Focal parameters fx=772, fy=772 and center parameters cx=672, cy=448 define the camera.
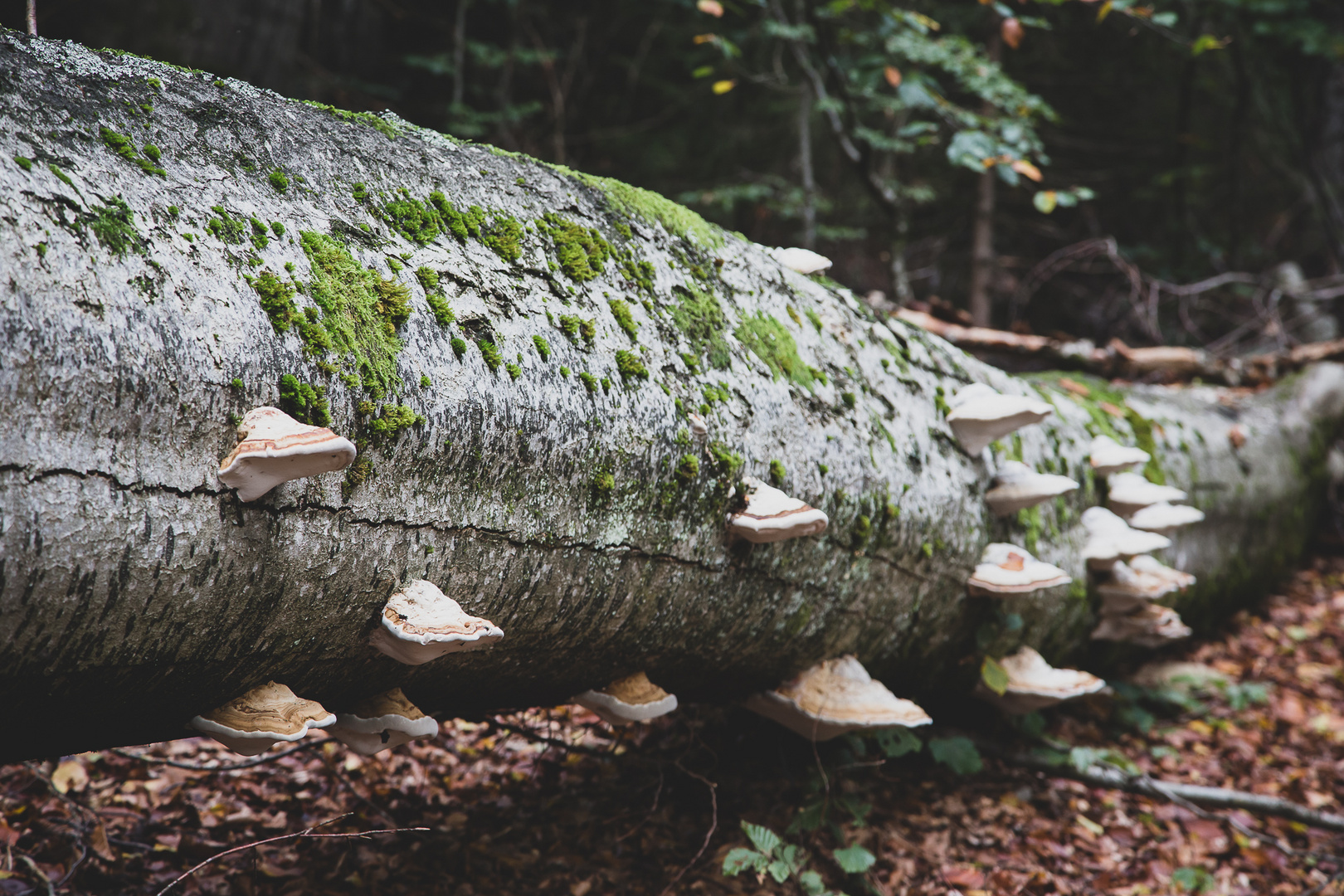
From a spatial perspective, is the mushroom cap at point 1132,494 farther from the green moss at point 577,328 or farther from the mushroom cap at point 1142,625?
the green moss at point 577,328

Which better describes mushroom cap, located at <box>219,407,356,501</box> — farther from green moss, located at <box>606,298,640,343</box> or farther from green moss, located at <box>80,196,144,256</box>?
green moss, located at <box>606,298,640,343</box>

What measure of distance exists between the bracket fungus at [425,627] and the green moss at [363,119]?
1210 mm

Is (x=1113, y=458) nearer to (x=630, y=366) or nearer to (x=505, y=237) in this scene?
(x=630, y=366)

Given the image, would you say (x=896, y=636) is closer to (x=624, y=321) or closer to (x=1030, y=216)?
(x=624, y=321)

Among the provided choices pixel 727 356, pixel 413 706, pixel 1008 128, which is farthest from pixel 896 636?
pixel 1008 128

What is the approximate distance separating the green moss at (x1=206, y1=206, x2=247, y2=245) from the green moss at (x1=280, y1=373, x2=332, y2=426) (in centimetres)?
32

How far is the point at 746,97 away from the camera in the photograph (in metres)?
11.2

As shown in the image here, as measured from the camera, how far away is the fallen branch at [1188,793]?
355cm

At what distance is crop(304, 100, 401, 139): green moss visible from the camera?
200 cm

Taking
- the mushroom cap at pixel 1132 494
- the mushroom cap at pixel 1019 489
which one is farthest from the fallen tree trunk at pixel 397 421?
the mushroom cap at pixel 1132 494

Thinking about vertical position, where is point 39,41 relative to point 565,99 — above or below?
below

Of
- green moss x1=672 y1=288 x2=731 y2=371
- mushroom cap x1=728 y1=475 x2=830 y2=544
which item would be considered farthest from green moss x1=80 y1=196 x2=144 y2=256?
mushroom cap x1=728 y1=475 x2=830 y2=544

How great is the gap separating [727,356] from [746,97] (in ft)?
32.9

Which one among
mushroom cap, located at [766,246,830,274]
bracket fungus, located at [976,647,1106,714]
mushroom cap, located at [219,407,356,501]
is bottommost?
bracket fungus, located at [976,647,1106,714]
